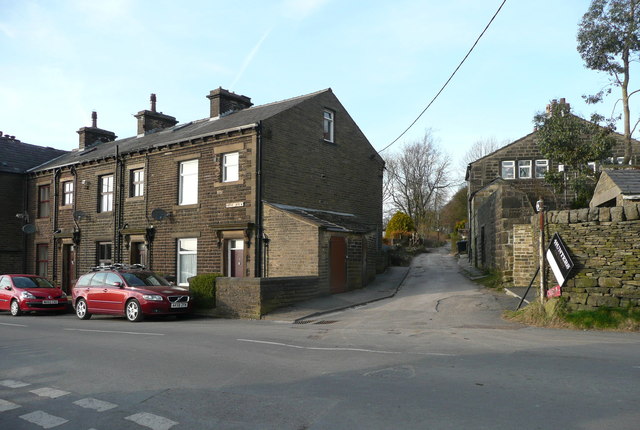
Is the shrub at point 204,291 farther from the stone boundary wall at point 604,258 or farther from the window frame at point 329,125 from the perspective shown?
the stone boundary wall at point 604,258

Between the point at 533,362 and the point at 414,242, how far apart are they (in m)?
39.9

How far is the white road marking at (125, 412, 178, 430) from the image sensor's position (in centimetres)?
512

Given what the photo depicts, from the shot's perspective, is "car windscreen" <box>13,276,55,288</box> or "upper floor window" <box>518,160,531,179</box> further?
"upper floor window" <box>518,160,531,179</box>

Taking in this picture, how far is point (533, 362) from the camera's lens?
771 cm

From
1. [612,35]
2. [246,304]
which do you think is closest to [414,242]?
[612,35]

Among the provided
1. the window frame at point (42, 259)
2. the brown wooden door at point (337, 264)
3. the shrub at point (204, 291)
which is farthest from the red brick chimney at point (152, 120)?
the brown wooden door at point (337, 264)

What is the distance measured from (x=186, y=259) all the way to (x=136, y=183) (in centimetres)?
528

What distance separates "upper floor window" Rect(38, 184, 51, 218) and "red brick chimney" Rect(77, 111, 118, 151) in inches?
167

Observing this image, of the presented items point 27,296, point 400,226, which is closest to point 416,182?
point 400,226

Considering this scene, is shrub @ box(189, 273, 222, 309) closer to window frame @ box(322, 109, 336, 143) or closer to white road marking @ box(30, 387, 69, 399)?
window frame @ box(322, 109, 336, 143)

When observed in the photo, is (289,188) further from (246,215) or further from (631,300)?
(631,300)

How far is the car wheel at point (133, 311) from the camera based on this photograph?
15.6 meters

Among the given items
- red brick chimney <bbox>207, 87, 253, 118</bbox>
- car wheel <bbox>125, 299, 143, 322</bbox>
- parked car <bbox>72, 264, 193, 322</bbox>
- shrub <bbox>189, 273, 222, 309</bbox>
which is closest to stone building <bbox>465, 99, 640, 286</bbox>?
shrub <bbox>189, 273, 222, 309</bbox>

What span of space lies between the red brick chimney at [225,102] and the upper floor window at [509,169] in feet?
60.1
